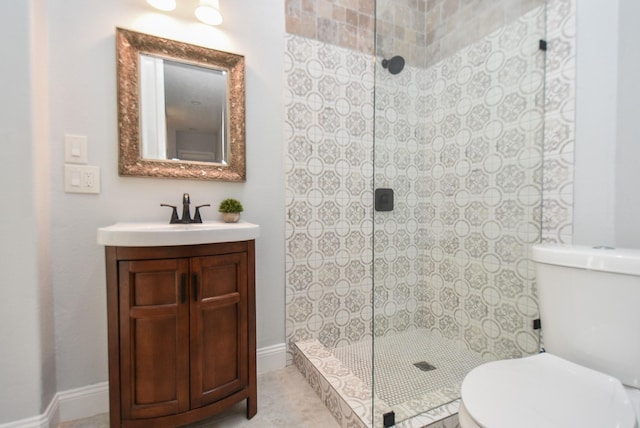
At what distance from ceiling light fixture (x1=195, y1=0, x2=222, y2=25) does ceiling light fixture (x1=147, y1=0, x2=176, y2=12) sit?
11 cm

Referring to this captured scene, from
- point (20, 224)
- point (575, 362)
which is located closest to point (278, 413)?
point (575, 362)

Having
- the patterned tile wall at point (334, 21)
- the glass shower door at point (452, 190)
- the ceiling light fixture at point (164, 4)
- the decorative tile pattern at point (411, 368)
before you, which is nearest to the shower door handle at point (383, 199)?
the glass shower door at point (452, 190)

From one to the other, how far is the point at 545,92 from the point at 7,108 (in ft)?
7.56

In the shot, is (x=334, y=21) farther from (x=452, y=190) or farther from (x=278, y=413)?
(x=278, y=413)

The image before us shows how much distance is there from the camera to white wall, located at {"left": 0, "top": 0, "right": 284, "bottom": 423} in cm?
106

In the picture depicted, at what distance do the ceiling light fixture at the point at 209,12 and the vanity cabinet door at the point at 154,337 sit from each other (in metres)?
1.23

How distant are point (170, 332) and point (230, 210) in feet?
1.97

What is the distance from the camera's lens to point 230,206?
4.64 ft

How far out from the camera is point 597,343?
952mm

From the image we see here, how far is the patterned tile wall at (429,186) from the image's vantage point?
1317 millimetres

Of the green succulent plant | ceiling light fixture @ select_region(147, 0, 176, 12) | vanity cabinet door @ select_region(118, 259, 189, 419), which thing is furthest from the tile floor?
ceiling light fixture @ select_region(147, 0, 176, 12)

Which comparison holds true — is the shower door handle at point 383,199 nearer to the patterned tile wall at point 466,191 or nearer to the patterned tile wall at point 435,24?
the patterned tile wall at point 466,191

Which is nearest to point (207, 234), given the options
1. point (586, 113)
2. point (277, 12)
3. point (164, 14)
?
point (164, 14)

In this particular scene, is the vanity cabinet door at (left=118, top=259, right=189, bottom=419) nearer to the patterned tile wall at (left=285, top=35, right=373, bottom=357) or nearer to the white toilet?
the patterned tile wall at (left=285, top=35, right=373, bottom=357)
